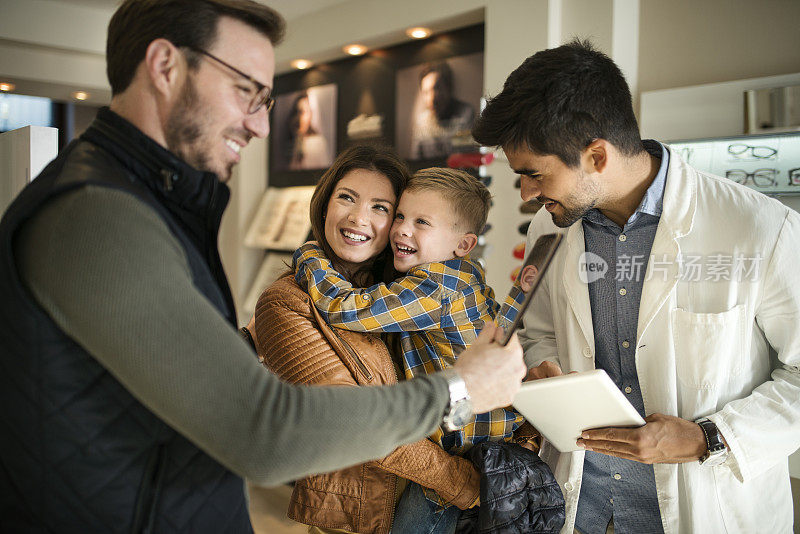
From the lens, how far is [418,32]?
504 cm

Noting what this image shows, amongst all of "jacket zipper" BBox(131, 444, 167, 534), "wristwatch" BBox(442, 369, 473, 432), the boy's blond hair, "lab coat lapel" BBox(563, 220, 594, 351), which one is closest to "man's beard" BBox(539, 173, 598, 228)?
"lab coat lapel" BBox(563, 220, 594, 351)

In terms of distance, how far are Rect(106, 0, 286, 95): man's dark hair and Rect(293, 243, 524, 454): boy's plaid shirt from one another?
2.59 ft

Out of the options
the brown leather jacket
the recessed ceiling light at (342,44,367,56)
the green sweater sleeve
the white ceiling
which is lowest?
the brown leather jacket

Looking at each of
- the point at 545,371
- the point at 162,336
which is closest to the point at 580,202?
the point at 545,371

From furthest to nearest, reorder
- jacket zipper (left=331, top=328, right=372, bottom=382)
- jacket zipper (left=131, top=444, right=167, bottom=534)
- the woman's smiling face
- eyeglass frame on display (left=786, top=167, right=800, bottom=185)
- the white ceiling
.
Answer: the white ceiling, eyeglass frame on display (left=786, top=167, right=800, bottom=185), the woman's smiling face, jacket zipper (left=331, top=328, right=372, bottom=382), jacket zipper (left=131, top=444, right=167, bottom=534)

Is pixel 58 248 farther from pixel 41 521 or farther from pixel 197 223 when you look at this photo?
pixel 41 521

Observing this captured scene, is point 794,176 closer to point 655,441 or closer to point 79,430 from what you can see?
point 655,441

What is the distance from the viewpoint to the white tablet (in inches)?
53.9

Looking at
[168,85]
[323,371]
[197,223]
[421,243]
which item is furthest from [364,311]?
[168,85]

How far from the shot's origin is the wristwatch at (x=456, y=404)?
107 cm

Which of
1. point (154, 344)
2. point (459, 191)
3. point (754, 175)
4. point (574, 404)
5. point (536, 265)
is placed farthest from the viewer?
point (754, 175)

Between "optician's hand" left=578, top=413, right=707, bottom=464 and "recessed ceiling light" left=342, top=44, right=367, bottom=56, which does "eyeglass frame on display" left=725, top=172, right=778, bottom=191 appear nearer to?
"optician's hand" left=578, top=413, right=707, bottom=464

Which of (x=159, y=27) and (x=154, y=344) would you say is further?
(x=159, y=27)

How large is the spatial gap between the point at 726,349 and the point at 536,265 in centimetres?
72
